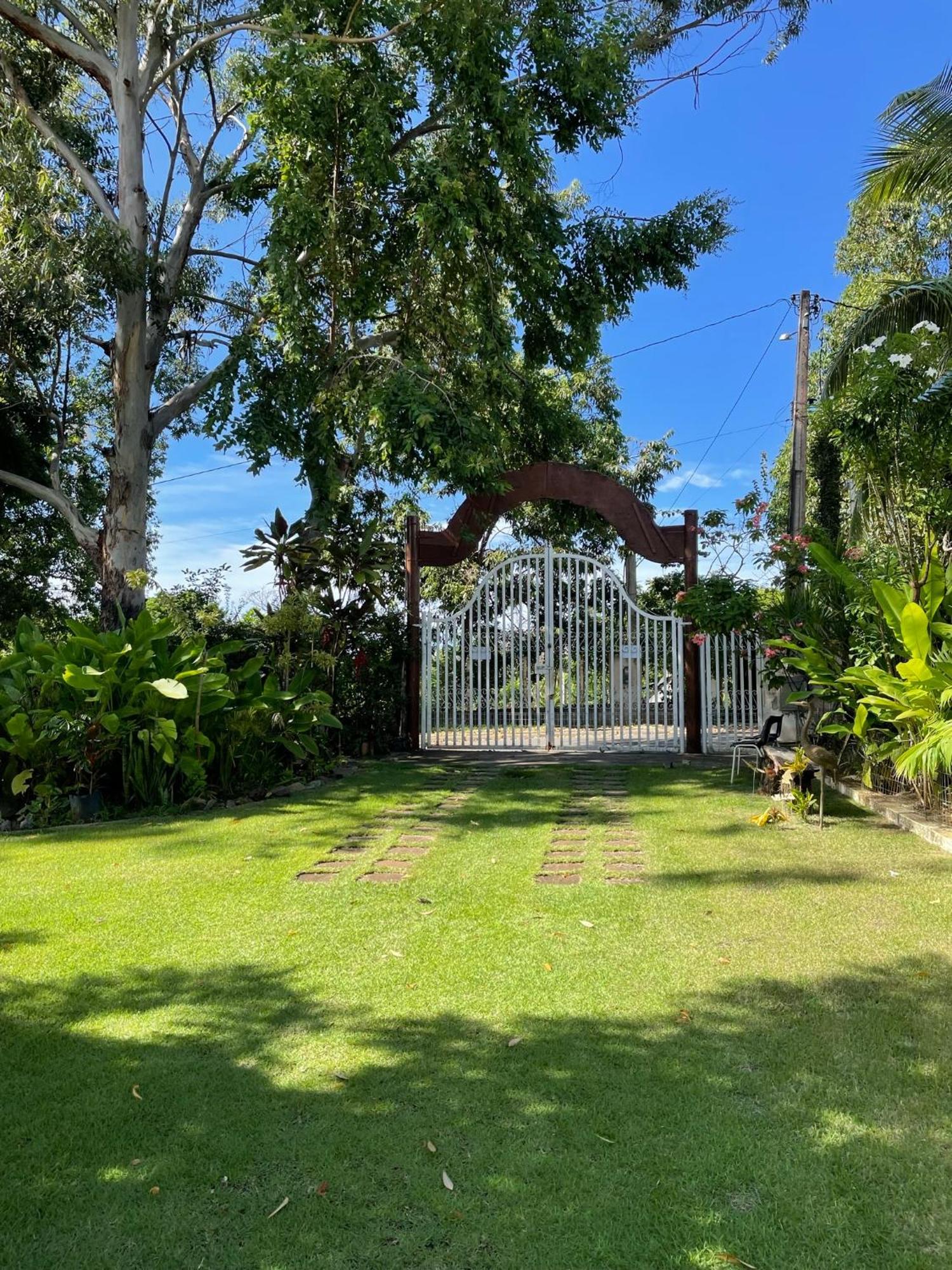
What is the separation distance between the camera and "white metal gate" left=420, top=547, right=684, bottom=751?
1133 cm

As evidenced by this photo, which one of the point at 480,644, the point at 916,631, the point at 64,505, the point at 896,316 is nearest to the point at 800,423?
the point at 896,316

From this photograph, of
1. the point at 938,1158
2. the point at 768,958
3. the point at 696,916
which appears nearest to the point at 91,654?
the point at 696,916

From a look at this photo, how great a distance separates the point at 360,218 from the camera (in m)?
10.4

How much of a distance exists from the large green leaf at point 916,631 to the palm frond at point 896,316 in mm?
4256

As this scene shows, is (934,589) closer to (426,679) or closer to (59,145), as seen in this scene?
(426,679)

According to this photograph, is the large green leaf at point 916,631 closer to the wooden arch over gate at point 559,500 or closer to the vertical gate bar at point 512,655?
→ the wooden arch over gate at point 559,500

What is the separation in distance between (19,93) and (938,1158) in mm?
15113

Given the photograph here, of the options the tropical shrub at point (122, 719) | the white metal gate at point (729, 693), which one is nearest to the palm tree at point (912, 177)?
the white metal gate at point (729, 693)

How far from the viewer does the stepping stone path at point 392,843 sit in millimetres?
5289

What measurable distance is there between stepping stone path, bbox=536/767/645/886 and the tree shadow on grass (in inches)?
69.9

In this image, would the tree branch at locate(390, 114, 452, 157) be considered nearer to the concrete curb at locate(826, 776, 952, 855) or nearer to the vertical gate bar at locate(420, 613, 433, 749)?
the vertical gate bar at locate(420, 613, 433, 749)

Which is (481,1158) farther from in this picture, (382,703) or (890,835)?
(382,703)

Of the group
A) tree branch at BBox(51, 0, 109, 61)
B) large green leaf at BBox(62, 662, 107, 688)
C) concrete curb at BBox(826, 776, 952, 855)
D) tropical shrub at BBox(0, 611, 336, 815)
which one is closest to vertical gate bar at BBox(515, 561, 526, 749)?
tropical shrub at BBox(0, 611, 336, 815)

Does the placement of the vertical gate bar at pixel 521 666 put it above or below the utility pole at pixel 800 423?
below
